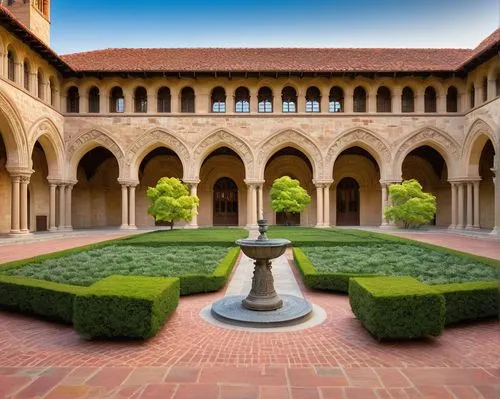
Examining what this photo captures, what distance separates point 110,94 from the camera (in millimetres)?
22156

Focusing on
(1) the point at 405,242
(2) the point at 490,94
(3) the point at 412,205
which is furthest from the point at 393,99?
(1) the point at 405,242

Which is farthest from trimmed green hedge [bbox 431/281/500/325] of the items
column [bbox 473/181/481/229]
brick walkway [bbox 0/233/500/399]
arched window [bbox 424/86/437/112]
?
arched window [bbox 424/86/437/112]

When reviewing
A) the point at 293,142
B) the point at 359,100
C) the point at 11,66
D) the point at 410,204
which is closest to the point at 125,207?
the point at 11,66

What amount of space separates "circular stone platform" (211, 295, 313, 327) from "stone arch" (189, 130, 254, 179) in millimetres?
15972

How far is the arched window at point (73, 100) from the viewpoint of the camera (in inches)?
871

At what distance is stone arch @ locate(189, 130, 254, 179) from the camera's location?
862 inches

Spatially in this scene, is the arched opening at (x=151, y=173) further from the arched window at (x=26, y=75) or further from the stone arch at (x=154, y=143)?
the arched window at (x=26, y=75)

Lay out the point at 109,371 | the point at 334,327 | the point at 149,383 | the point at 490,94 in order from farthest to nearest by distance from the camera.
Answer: the point at 490,94
the point at 334,327
the point at 109,371
the point at 149,383

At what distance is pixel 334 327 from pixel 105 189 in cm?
2566

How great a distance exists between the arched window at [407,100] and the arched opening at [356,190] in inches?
189

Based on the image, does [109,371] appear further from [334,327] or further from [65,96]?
[65,96]

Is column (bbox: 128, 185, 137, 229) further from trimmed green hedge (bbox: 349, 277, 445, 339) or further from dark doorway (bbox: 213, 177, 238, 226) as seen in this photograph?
trimmed green hedge (bbox: 349, 277, 445, 339)

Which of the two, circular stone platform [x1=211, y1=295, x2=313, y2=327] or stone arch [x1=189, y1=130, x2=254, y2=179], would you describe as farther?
stone arch [x1=189, y1=130, x2=254, y2=179]

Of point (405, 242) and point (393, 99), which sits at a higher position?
point (393, 99)
